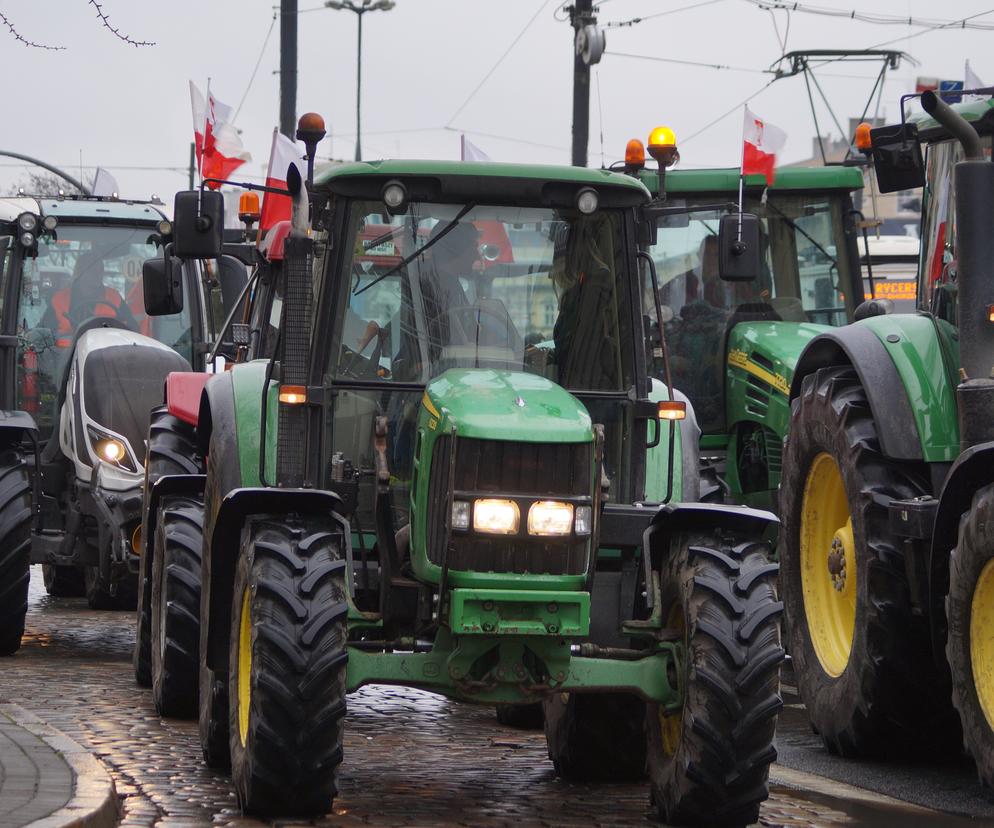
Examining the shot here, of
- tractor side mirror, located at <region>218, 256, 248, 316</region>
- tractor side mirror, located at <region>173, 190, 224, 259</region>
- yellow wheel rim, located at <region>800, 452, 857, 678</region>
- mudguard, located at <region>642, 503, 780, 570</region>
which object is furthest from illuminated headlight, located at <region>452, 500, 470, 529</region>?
tractor side mirror, located at <region>218, 256, 248, 316</region>

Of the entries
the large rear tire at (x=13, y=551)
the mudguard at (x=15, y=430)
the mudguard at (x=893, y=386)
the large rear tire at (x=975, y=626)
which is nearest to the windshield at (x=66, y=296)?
the mudguard at (x=15, y=430)

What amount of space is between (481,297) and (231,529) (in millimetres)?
1318

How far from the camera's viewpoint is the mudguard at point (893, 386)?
28.2 ft

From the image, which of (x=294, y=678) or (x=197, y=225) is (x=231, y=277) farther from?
(x=294, y=678)

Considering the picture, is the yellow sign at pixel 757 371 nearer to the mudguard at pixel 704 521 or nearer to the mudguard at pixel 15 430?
the mudguard at pixel 15 430

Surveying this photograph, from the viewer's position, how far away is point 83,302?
14.7 metres

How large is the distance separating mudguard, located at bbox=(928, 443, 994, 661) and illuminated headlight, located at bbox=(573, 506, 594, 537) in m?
1.60

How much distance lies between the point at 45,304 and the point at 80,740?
6439 mm

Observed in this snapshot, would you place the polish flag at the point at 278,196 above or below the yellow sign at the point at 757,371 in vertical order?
above

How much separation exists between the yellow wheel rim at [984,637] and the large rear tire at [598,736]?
1.41 m

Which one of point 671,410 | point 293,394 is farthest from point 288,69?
point 671,410

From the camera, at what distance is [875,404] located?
28.7ft

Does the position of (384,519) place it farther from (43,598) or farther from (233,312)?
(43,598)

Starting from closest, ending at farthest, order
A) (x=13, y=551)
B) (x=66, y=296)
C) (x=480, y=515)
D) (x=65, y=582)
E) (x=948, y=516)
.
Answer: (x=480, y=515), (x=948, y=516), (x=13, y=551), (x=66, y=296), (x=65, y=582)
